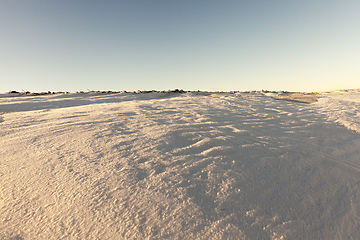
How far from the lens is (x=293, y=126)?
288 centimetres

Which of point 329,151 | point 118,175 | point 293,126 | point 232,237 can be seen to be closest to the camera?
point 232,237

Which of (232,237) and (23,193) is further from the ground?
(23,193)

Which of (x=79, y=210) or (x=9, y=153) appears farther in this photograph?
Answer: (x=9, y=153)

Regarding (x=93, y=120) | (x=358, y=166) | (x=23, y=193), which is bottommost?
(x=358, y=166)

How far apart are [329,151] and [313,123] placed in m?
1.09

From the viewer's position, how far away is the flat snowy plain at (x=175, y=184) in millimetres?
1088

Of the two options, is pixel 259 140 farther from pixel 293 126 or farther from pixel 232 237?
pixel 232 237

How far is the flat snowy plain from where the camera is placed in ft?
3.57

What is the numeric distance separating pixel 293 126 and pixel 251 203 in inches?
84.0

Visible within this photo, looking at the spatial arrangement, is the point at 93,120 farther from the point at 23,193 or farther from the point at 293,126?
the point at 293,126

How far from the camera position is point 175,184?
1.38m

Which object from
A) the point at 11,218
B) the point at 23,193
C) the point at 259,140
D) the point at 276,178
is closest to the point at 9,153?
the point at 23,193

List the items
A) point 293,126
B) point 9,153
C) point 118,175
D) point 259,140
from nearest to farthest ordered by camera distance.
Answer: point 118,175 < point 9,153 < point 259,140 < point 293,126

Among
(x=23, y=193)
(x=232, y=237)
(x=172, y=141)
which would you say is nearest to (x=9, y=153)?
(x=23, y=193)
